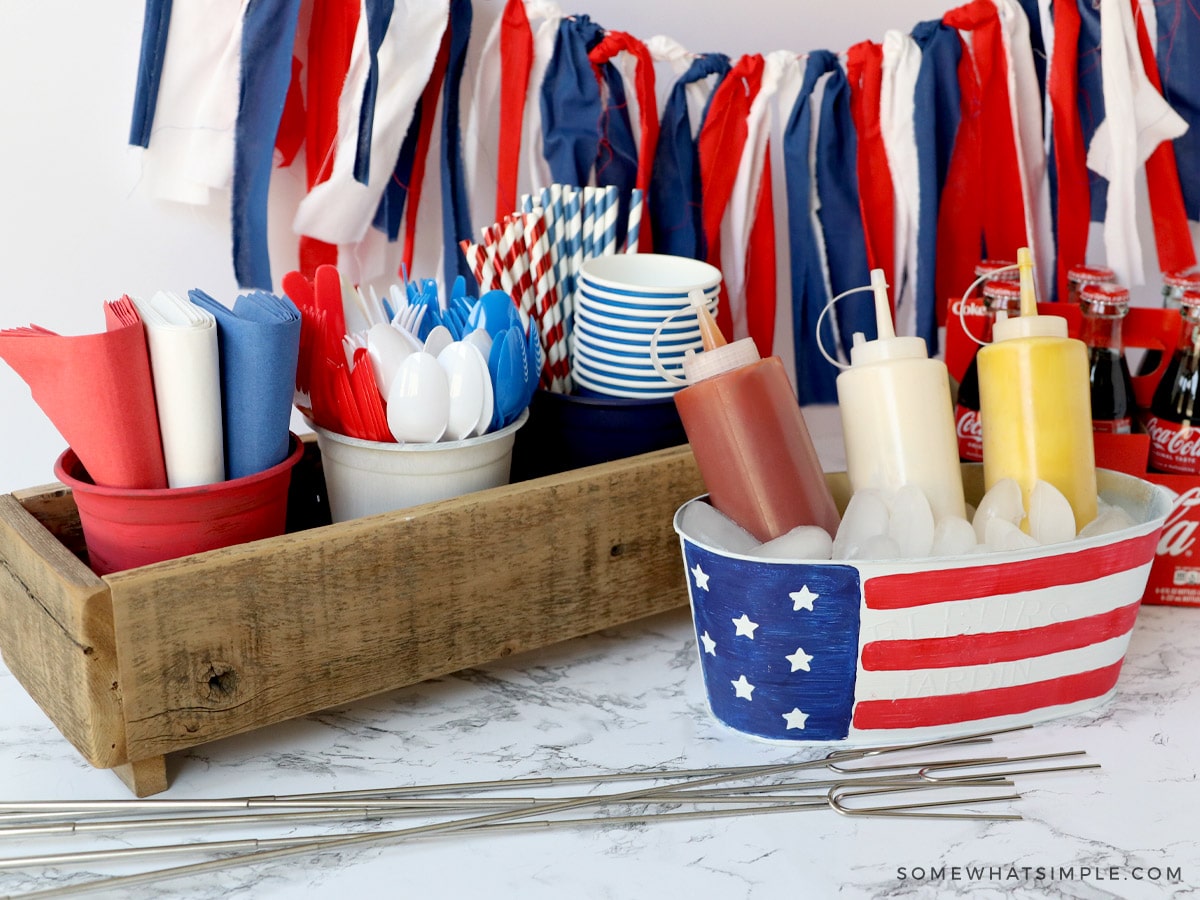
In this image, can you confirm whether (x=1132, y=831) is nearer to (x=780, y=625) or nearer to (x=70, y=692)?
(x=780, y=625)

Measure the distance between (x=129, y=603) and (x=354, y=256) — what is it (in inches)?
19.7

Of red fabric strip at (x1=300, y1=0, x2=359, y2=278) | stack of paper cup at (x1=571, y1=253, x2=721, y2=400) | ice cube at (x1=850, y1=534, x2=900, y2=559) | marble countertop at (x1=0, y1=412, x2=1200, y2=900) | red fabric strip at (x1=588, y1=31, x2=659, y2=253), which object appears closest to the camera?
marble countertop at (x1=0, y1=412, x2=1200, y2=900)

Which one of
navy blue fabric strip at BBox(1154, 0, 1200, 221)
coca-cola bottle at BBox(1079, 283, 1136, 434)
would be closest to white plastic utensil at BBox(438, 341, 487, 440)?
coca-cola bottle at BBox(1079, 283, 1136, 434)

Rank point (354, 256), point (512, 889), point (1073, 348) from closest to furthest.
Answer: point (512, 889) < point (1073, 348) < point (354, 256)

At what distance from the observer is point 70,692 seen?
0.68 meters

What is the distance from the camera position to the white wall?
3.07 ft

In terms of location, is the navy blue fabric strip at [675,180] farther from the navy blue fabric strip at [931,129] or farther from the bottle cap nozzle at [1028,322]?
the bottle cap nozzle at [1028,322]

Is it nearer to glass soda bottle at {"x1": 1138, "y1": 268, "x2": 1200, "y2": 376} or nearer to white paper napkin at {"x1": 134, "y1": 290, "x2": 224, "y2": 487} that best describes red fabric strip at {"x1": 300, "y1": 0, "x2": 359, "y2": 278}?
white paper napkin at {"x1": 134, "y1": 290, "x2": 224, "y2": 487}

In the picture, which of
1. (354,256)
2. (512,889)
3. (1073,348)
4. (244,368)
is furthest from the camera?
(354,256)

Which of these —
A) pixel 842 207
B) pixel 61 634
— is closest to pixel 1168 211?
pixel 842 207

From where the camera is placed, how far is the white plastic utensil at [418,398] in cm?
77

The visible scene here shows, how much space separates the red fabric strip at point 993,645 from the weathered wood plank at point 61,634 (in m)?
0.46

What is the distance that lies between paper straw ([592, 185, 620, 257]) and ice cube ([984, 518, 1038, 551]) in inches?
15.7

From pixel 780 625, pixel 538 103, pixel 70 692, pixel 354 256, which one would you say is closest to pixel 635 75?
pixel 538 103
